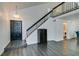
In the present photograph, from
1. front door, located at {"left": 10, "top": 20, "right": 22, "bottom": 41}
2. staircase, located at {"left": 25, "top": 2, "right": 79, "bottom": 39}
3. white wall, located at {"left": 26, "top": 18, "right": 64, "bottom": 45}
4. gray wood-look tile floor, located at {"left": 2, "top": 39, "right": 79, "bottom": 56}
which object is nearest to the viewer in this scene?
gray wood-look tile floor, located at {"left": 2, "top": 39, "right": 79, "bottom": 56}

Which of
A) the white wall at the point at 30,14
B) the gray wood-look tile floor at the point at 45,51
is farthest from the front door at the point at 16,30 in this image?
the gray wood-look tile floor at the point at 45,51

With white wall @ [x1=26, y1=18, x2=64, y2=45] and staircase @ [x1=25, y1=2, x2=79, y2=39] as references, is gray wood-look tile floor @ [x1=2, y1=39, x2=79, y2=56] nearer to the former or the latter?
staircase @ [x1=25, y1=2, x2=79, y2=39]

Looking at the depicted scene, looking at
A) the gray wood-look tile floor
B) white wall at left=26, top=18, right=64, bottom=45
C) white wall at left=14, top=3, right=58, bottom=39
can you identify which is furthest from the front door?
the gray wood-look tile floor

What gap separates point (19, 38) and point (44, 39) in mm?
2142

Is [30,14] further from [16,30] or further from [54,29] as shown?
[54,29]

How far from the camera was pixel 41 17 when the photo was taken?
34.2 feet

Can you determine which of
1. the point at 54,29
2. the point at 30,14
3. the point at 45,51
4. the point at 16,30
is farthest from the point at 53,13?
the point at 45,51

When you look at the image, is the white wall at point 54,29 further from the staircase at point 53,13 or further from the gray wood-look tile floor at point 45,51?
the gray wood-look tile floor at point 45,51

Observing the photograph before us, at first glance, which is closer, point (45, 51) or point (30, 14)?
point (45, 51)

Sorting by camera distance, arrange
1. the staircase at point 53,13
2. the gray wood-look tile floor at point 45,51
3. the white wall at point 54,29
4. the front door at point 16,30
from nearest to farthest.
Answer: the gray wood-look tile floor at point 45,51, the staircase at point 53,13, the front door at point 16,30, the white wall at point 54,29

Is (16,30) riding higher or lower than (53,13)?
lower

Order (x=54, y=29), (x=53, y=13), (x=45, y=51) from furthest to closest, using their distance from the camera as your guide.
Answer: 1. (x=54, y=29)
2. (x=53, y=13)
3. (x=45, y=51)

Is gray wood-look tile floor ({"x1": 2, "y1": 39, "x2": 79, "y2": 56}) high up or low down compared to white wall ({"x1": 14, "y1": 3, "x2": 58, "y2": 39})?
down

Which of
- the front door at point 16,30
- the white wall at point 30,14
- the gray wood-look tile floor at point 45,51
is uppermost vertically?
the white wall at point 30,14
